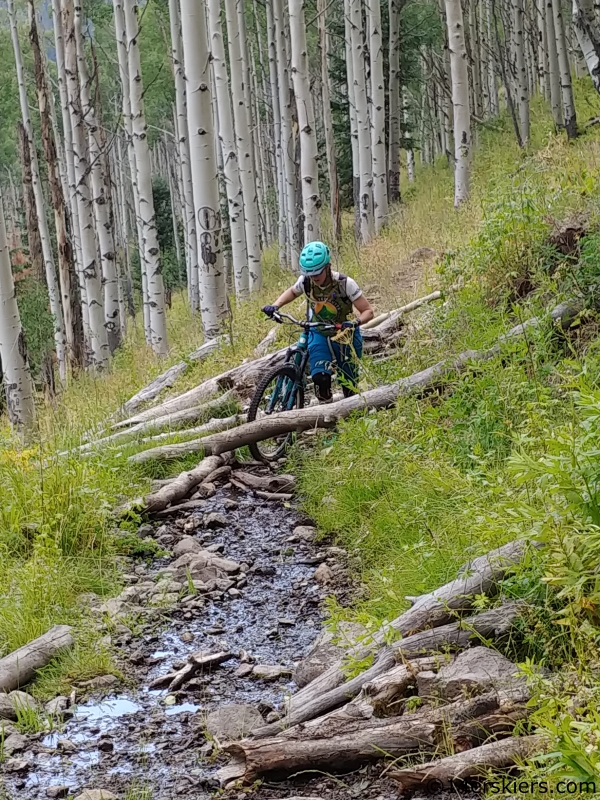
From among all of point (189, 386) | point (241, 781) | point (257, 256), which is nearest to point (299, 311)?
point (189, 386)

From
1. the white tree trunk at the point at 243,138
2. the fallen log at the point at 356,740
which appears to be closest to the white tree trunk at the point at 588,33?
the fallen log at the point at 356,740

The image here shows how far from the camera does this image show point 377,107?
14641mm

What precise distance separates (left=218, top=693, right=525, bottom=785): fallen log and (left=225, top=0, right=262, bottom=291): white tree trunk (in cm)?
1307

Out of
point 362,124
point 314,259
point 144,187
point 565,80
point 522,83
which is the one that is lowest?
point 314,259

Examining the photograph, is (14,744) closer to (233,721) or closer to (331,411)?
(233,721)

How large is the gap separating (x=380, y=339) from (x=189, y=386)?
2351 millimetres

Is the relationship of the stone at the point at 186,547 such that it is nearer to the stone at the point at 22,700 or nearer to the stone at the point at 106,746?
the stone at the point at 22,700

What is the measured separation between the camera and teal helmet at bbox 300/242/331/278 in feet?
22.4

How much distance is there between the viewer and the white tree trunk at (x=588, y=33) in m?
6.79

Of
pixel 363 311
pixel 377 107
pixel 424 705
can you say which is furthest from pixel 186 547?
pixel 377 107

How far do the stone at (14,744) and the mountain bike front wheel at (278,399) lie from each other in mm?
3770

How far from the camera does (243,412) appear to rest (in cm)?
784

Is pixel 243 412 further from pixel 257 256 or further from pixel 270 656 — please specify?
pixel 257 256

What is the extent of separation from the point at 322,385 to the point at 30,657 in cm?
389
